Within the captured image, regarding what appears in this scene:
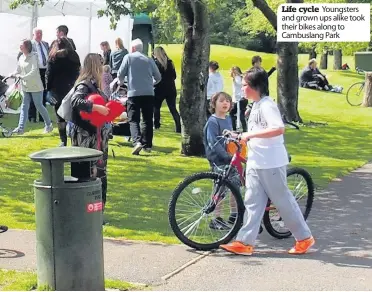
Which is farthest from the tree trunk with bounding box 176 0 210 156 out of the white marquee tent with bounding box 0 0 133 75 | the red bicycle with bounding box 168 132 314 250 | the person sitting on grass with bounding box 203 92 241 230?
the white marquee tent with bounding box 0 0 133 75

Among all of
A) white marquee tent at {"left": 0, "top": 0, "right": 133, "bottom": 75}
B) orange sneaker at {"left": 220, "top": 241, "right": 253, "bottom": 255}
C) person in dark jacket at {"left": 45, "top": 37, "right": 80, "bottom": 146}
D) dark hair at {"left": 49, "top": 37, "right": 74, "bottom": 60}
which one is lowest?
orange sneaker at {"left": 220, "top": 241, "right": 253, "bottom": 255}

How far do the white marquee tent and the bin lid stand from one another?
15634 mm

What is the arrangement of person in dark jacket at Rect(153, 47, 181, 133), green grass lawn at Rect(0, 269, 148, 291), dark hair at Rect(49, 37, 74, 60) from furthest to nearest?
person in dark jacket at Rect(153, 47, 181, 133), dark hair at Rect(49, 37, 74, 60), green grass lawn at Rect(0, 269, 148, 291)

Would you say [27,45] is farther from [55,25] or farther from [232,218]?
[232,218]

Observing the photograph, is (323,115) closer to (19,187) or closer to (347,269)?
(19,187)

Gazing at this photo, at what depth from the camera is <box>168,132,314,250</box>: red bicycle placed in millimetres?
7602

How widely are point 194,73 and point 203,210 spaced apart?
→ 6150 mm

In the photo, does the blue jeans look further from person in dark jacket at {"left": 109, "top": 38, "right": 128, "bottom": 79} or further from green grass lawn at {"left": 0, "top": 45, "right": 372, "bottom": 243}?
person in dark jacket at {"left": 109, "top": 38, "right": 128, "bottom": 79}

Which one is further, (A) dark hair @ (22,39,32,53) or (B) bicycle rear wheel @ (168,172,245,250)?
(A) dark hair @ (22,39,32,53)

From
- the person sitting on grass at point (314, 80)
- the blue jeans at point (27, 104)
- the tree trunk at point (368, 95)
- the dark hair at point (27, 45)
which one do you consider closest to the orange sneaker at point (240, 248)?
the dark hair at point (27, 45)

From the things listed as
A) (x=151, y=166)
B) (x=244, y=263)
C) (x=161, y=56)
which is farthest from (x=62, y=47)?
(x=244, y=263)

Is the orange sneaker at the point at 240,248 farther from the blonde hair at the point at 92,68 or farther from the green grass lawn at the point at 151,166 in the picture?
the blonde hair at the point at 92,68

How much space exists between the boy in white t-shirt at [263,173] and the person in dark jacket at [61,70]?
6475 mm

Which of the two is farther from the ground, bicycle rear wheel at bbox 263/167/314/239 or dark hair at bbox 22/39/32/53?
dark hair at bbox 22/39/32/53
